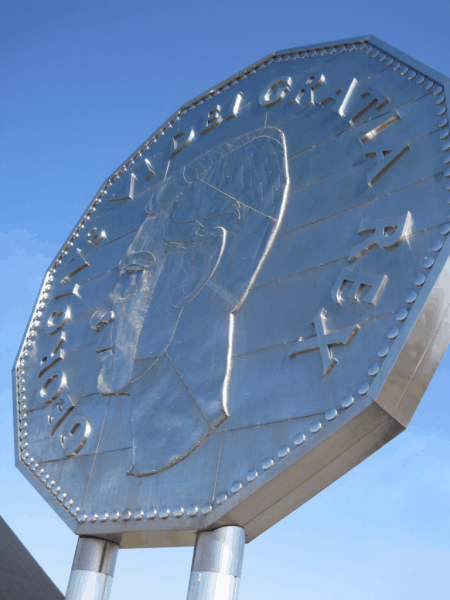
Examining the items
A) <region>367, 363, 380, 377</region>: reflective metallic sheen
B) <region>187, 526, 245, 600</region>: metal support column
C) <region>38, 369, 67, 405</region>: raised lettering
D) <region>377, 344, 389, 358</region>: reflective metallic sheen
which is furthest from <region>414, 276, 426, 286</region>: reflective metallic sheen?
<region>38, 369, 67, 405</region>: raised lettering

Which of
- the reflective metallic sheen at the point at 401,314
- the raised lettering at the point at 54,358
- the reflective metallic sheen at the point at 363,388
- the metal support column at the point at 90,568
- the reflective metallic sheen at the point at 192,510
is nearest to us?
the reflective metallic sheen at the point at 363,388

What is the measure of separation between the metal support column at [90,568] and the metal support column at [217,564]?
1.54 m

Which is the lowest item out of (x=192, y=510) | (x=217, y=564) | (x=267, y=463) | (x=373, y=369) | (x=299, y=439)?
(x=217, y=564)

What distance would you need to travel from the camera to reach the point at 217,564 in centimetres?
547

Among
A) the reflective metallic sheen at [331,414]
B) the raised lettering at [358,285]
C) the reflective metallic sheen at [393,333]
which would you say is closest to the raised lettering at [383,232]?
the raised lettering at [358,285]

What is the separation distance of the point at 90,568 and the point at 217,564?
1912 millimetres

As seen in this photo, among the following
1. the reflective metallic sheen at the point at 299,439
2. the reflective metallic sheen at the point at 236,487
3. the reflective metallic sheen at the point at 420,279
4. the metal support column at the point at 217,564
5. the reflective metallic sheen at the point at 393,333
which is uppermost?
the reflective metallic sheen at the point at 420,279

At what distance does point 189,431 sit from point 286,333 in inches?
51.0

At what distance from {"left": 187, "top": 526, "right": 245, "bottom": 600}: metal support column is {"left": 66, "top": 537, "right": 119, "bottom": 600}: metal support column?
1.54 metres

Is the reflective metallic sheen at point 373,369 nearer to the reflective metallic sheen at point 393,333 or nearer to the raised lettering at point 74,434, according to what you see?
the reflective metallic sheen at point 393,333

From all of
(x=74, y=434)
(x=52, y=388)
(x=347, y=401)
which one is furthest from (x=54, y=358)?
(x=347, y=401)

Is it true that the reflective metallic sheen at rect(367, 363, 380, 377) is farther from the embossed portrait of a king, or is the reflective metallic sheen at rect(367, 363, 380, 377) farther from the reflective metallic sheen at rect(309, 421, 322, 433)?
the embossed portrait of a king

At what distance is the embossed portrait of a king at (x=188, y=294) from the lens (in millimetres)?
6441

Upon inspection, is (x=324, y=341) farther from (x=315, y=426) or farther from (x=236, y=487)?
(x=236, y=487)
